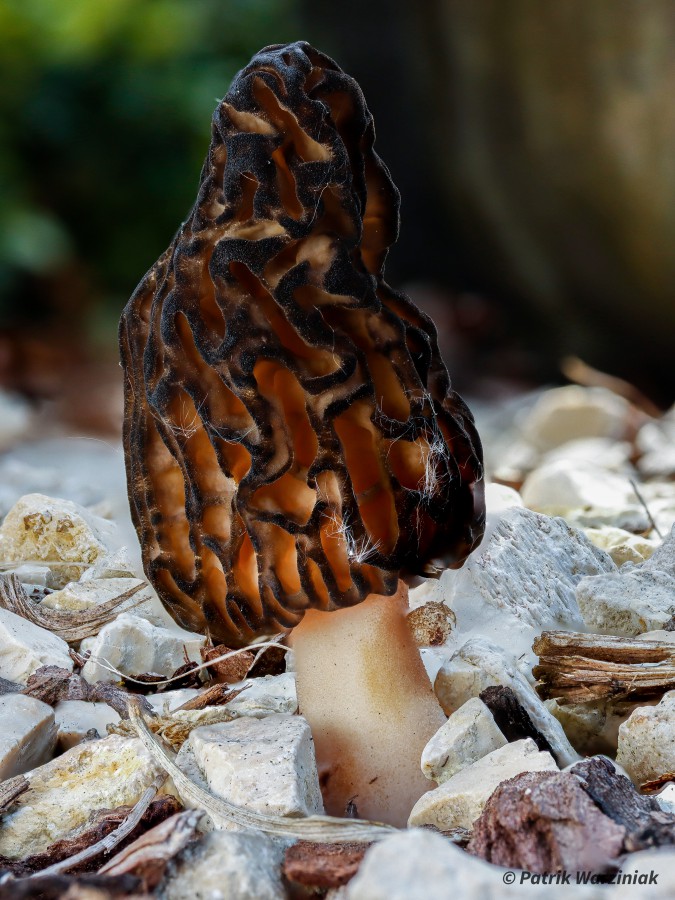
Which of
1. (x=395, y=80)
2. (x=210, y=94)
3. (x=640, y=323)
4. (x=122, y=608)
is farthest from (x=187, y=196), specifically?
(x=122, y=608)

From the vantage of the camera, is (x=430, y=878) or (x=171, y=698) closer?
(x=430, y=878)

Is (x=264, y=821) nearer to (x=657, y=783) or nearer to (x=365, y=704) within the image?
(x=365, y=704)

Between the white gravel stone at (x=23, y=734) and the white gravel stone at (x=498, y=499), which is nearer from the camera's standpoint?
the white gravel stone at (x=23, y=734)

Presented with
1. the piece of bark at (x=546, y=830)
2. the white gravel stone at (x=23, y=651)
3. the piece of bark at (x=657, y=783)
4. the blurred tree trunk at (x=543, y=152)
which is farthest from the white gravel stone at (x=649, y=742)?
the blurred tree trunk at (x=543, y=152)

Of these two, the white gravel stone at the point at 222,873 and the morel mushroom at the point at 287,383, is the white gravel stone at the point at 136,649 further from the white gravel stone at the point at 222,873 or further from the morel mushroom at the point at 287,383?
the white gravel stone at the point at 222,873

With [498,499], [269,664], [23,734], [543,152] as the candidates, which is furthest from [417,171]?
[23,734]

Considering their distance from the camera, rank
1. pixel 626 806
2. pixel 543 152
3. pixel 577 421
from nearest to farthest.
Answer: pixel 626 806 → pixel 577 421 → pixel 543 152

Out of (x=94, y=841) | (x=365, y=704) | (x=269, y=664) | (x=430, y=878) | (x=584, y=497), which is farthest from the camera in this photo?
(x=584, y=497)

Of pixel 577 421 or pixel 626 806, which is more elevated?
pixel 626 806
